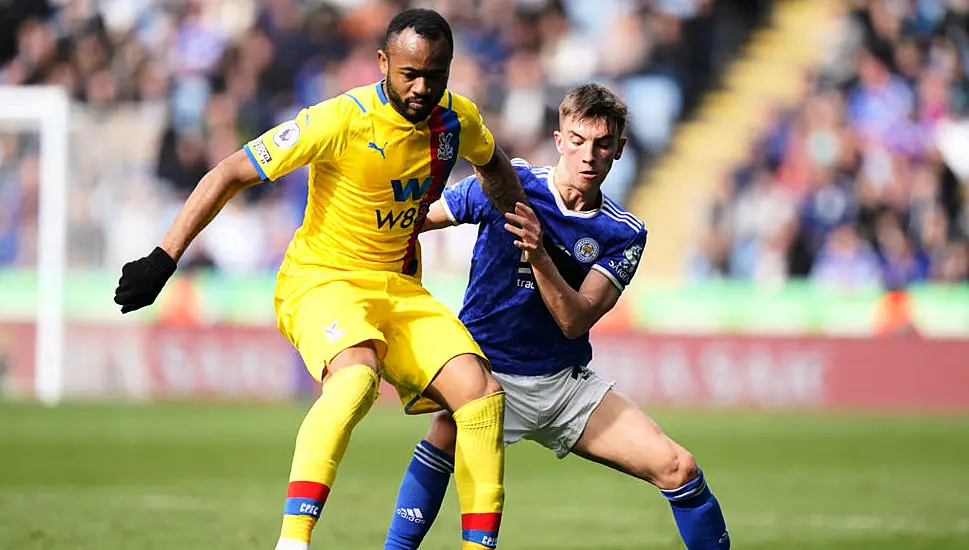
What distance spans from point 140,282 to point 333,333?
0.74 metres

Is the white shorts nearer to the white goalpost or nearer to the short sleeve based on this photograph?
the short sleeve

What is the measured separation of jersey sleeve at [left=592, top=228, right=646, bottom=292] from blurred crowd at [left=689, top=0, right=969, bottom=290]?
11766 millimetres

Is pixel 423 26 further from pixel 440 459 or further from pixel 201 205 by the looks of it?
pixel 440 459

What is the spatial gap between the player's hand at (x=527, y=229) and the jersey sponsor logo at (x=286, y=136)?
91cm

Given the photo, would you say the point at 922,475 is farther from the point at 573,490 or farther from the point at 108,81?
the point at 108,81

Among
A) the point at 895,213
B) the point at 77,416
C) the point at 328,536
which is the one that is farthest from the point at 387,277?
the point at 895,213

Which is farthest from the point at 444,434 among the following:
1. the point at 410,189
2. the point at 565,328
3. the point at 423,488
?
the point at 410,189

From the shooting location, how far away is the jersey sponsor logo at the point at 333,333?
5.45 meters

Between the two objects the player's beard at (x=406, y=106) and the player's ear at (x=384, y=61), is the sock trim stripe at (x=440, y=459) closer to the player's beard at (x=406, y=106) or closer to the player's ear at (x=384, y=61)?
the player's beard at (x=406, y=106)

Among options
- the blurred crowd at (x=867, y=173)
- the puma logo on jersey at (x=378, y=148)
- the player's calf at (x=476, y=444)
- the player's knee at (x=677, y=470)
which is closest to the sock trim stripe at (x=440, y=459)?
the player's calf at (x=476, y=444)

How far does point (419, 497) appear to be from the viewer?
6328 millimetres

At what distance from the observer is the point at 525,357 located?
633cm

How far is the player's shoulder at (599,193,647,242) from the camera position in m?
6.32

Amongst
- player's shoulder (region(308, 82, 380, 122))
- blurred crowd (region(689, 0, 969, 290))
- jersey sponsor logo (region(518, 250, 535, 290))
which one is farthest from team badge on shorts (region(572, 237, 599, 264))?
blurred crowd (region(689, 0, 969, 290))
